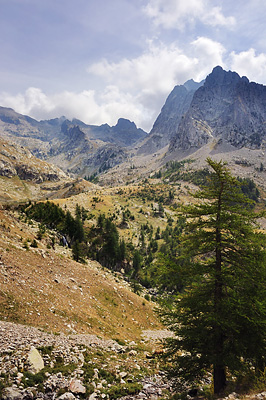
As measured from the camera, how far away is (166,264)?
11406 mm

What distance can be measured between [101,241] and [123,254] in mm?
10922

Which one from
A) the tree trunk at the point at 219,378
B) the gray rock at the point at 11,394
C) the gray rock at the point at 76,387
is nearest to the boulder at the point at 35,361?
the gray rock at the point at 11,394

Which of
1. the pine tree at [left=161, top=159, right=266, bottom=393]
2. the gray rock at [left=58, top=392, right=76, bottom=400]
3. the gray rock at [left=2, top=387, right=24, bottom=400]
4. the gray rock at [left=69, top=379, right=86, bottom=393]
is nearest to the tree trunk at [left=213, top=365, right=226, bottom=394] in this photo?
the pine tree at [left=161, top=159, right=266, bottom=393]

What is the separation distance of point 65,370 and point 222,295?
9.47m

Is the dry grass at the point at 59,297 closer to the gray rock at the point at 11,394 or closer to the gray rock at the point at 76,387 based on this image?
the gray rock at the point at 76,387

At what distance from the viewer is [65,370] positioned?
35.5ft

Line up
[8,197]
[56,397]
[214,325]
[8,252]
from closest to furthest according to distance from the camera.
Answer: [56,397], [214,325], [8,252], [8,197]

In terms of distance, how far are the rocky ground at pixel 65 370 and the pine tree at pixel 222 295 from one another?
3990 millimetres

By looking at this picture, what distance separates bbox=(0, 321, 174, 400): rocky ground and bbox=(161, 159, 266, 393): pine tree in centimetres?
399

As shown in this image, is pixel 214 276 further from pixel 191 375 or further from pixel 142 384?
pixel 142 384

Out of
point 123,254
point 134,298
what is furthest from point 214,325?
point 123,254

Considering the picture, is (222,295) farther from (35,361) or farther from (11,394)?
(11,394)

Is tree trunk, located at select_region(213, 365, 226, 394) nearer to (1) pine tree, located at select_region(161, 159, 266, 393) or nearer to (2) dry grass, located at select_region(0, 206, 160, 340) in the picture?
(1) pine tree, located at select_region(161, 159, 266, 393)

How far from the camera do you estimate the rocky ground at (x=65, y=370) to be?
9250 mm
